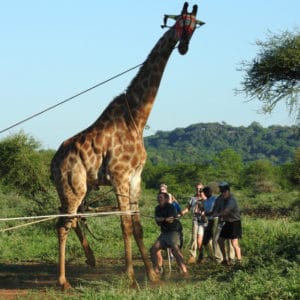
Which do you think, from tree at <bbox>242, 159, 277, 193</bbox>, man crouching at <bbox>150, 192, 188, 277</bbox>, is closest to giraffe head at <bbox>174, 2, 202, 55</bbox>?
man crouching at <bbox>150, 192, 188, 277</bbox>

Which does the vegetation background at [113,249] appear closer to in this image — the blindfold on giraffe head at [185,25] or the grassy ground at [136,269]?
the grassy ground at [136,269]

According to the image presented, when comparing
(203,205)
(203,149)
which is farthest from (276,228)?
(203,149)

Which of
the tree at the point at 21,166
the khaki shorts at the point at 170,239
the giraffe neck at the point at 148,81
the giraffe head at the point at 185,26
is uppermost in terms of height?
the giraffe head at the point at 185,26

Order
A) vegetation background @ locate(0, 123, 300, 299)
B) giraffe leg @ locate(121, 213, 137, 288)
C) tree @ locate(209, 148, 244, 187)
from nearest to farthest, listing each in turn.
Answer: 1. vegetation background @ locate(0, 123, 300, 299)
2. giraffe leg @ locate(121, 213, 137, 288)
3. tree @ locate(209, 148, 244, 187)

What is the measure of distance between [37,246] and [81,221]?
3.18m

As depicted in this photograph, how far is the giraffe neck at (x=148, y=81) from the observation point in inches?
460

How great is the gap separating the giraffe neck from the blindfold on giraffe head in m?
0.19

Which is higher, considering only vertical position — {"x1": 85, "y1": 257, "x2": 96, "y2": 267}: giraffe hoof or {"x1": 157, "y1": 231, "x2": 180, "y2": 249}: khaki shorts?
{"x1": 157, "y1": 231, "x2": 180, "y2": 249}: khaki shorts

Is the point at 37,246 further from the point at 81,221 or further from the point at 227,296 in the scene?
the point at 227,296

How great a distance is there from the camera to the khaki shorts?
11.8 meters

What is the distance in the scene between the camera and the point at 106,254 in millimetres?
15320

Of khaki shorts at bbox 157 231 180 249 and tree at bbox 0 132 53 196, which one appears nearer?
khaki shorts at bbox 157 231 180 249

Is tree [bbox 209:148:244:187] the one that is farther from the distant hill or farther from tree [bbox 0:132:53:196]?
the distant hill

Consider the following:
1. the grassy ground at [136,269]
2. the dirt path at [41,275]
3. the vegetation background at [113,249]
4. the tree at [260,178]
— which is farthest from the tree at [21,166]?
the tree at [260,178]
